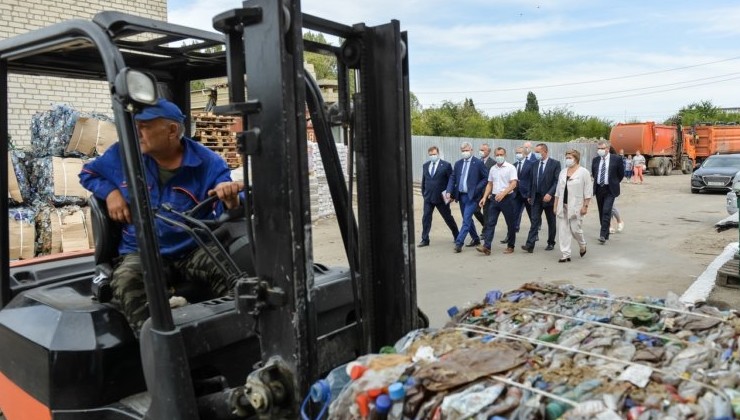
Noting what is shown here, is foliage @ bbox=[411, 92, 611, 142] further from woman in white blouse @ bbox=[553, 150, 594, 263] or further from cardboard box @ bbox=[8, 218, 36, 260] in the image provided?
cardboard box @ bbox=[8, 218, 36, 260]

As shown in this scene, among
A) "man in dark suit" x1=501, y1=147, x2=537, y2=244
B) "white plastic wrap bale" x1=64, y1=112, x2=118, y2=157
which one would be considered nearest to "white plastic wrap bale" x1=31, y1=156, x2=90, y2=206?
"white plastic wrap bale" x1=64, y1=112, x2=118, y2=157

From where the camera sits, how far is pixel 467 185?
11594 mm

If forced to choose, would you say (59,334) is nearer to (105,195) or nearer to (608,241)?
(105,195)

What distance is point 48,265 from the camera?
150 inches

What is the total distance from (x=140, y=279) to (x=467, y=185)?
930 cm

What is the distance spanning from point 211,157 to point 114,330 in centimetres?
103

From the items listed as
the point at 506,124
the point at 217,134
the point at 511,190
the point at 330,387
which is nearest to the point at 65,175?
the point at 217,134

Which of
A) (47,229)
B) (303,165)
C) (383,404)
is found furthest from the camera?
(47,229)

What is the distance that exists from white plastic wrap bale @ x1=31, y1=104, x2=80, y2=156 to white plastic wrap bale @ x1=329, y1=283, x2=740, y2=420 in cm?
987

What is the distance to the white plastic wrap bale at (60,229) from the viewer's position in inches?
382

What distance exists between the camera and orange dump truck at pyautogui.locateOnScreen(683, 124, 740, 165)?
126 feet

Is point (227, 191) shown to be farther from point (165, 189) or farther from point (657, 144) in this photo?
point (657, 144)

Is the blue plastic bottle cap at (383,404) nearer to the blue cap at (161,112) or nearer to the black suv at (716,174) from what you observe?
the blue cap at (161,112)

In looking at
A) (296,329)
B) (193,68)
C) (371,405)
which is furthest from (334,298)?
(193,68)
